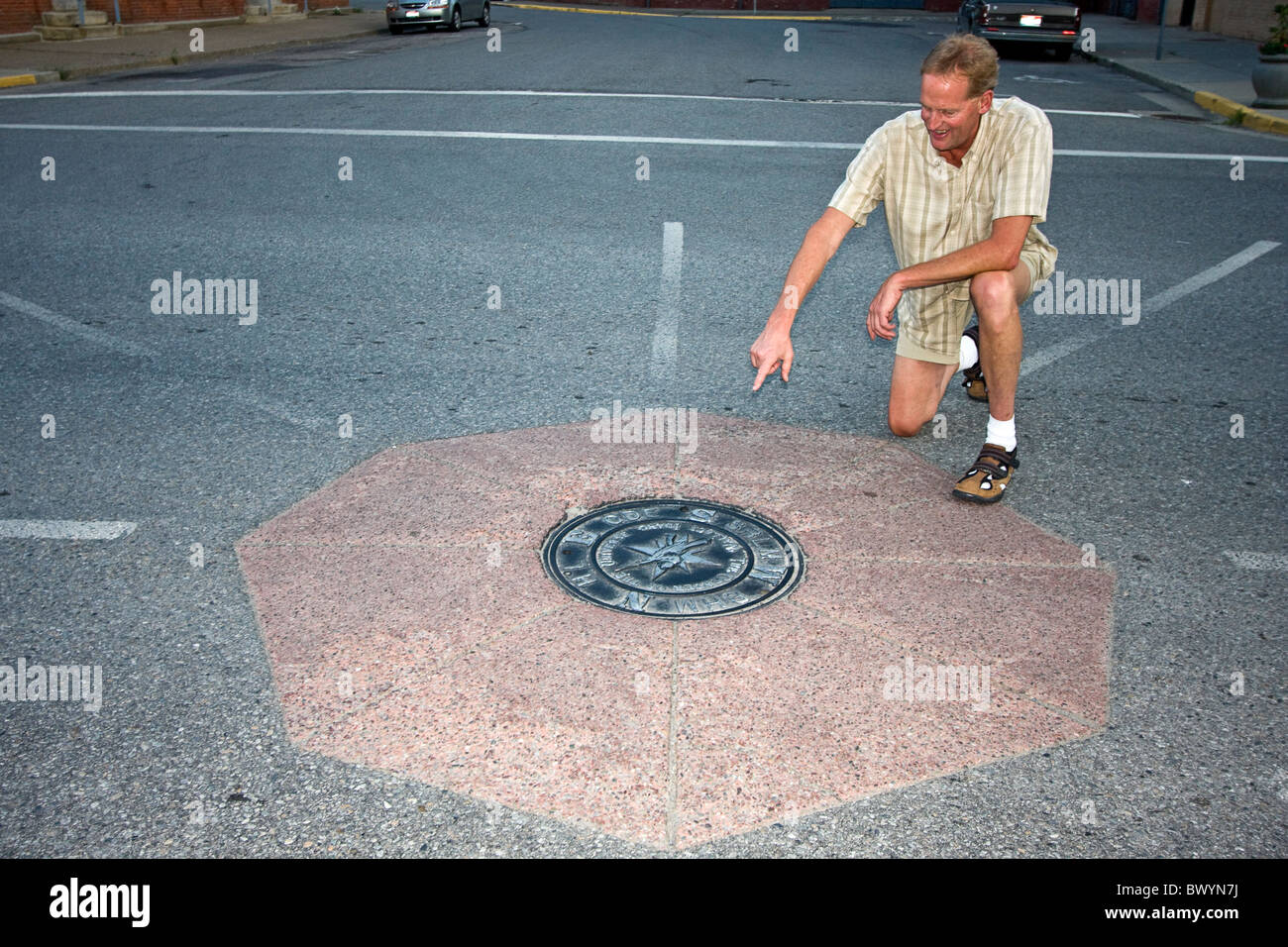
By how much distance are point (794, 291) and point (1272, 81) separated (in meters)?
12.1

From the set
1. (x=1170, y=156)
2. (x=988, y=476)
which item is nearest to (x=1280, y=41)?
(x=1170, y=156)

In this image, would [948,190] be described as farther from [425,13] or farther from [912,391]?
[425,13]

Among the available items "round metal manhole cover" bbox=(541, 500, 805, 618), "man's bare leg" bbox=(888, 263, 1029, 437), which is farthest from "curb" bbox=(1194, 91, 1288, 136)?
"round metal manhole cover" bbox=(541, 500, 805, 618)

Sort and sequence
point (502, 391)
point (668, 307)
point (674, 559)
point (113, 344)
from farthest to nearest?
point (668, 307)
point (113, 344)
point (502, 391)
point (674, 559)

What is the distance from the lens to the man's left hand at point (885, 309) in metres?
4.06

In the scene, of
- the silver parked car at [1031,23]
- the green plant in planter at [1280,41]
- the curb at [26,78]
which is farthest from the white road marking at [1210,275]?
the curb at [26,78]

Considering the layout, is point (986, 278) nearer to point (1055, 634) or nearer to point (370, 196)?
→ point (1055, 634)

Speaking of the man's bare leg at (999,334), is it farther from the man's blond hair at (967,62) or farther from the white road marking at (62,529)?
the white road marking at (62,529)

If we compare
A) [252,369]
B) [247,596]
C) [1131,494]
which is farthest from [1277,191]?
[247,596]

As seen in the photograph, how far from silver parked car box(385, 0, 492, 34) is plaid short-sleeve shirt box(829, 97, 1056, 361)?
2313 cm
